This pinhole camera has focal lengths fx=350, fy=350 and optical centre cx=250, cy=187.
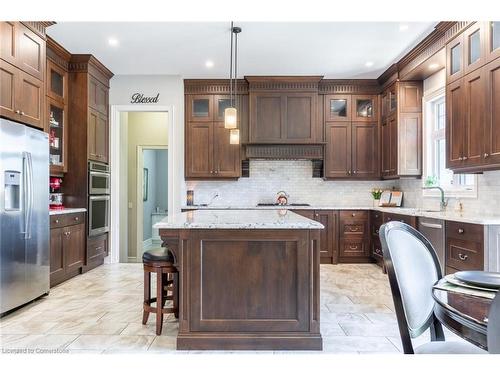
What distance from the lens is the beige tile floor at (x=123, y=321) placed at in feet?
8.44

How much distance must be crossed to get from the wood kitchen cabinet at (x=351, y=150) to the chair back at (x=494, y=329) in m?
5.14

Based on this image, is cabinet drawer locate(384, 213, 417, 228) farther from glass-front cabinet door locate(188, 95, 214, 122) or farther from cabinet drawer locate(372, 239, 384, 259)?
glass-front cabinet door locate(188, 95, 214, 122)

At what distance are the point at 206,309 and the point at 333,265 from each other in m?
3.53

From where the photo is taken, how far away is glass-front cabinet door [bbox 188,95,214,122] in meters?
5.86

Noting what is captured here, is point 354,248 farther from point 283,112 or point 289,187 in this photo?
point 283,112

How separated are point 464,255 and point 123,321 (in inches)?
119

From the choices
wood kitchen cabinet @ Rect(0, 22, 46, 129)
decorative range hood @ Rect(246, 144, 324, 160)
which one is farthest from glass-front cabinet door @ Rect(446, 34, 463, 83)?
wood kitchen cabinet @ Rect(0, 22, 46, 129)

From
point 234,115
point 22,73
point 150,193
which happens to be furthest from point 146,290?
point 150,193

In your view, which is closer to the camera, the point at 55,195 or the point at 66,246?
the point at 66,246

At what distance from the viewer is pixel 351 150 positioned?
5898 millimetres

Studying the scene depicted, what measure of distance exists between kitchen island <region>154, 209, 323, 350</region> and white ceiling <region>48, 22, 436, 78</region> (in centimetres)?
258

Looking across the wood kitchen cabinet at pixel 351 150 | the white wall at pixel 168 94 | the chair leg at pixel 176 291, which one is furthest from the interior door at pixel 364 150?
the chair leg at pixel 176 291
